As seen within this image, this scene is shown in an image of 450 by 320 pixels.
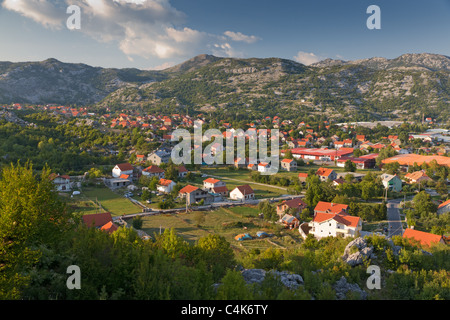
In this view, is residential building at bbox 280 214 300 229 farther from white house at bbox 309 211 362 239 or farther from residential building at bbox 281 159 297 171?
residential building at bbox 281 159 297 171

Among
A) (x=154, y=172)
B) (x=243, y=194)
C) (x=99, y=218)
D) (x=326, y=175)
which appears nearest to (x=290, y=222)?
(x=243, y=194)

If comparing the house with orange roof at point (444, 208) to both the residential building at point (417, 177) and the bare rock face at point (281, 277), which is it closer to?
the residential building at point (417, 177)

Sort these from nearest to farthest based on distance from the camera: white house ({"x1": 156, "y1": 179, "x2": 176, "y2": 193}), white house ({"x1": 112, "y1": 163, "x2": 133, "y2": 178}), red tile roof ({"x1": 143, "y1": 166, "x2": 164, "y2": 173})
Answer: white house ({"x1": 156, "y1": 179, "x2": 176, "y2": 193}) < white house ({"x1": 112, "y1": 163, "x2": 133, "y2": 178}) < red tile roof ({"x1": 143, "y1": 166, "x2": 164, "y2": 173})

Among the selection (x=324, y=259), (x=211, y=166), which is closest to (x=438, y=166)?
(x=211, y=166)

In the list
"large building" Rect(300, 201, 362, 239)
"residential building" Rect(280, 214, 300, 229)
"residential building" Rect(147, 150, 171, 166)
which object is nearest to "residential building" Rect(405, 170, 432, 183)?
"large building" Rect(300, 201, 362, 239)

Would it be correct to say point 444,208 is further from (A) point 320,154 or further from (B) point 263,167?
(A) point 320,154
